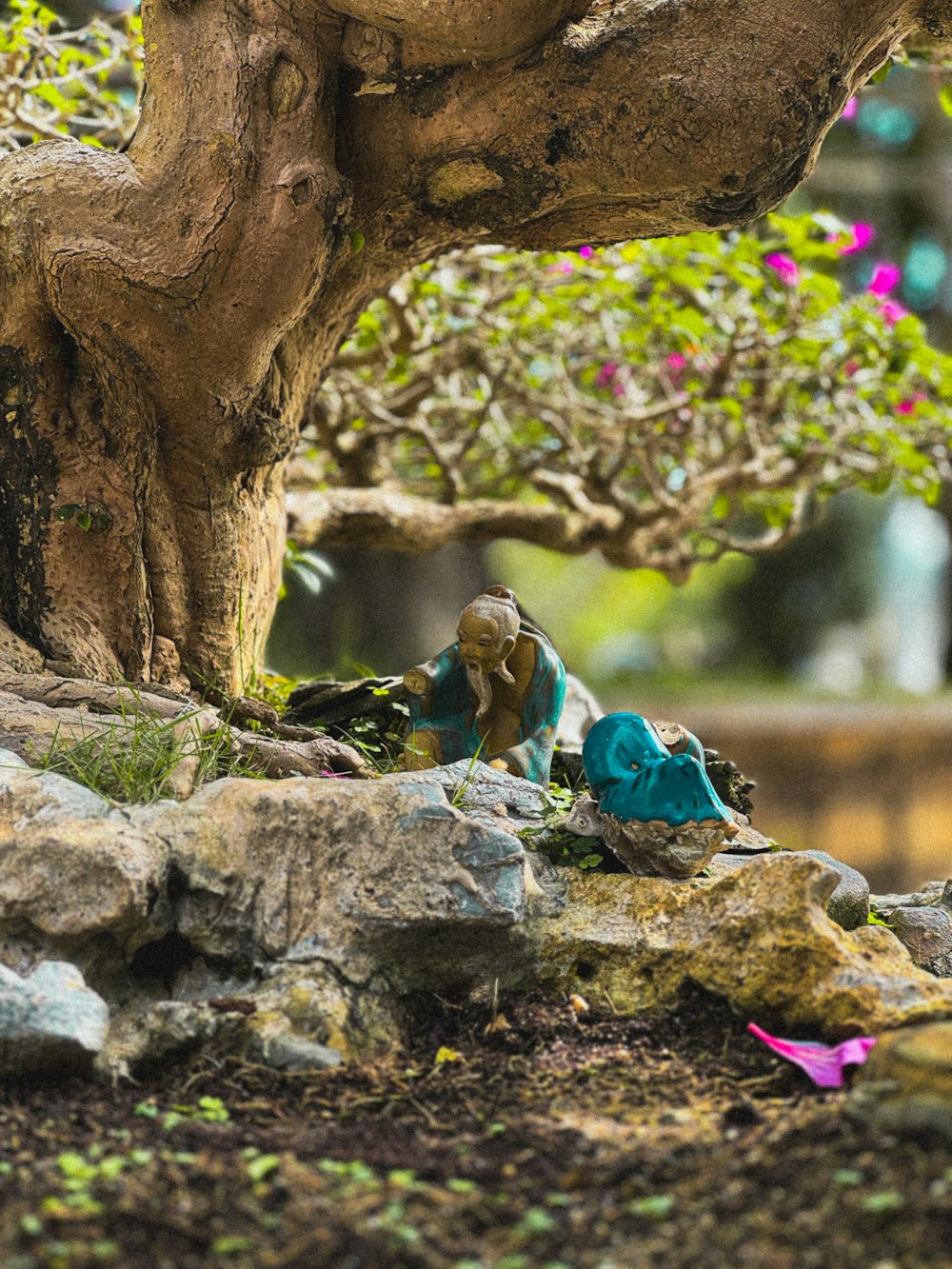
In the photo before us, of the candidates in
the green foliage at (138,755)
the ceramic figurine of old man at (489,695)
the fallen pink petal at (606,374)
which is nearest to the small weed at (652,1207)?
the green foliage at (138,755)

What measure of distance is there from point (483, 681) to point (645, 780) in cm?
75

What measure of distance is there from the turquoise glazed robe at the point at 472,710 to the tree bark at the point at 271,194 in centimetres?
80

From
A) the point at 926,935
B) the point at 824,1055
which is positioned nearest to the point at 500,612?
the point at 926,935

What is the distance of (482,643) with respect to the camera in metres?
3.65

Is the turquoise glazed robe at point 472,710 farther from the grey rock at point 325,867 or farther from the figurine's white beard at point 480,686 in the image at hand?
the grey rock at point 325,867

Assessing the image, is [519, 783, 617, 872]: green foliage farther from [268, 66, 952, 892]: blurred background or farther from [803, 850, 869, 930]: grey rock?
[268, 66, 952, 892]: blurred background

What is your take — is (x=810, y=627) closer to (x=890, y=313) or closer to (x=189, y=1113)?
(x=890, y=313)

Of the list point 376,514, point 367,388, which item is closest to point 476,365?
point 367,388

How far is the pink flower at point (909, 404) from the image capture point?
5.94m

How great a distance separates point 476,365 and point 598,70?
2.76m

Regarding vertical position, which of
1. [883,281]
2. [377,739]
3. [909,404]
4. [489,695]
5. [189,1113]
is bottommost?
[189,1113]

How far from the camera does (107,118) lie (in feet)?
17.4

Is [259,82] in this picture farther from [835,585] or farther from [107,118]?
[835,585]

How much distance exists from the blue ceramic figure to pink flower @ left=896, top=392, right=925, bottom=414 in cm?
327
